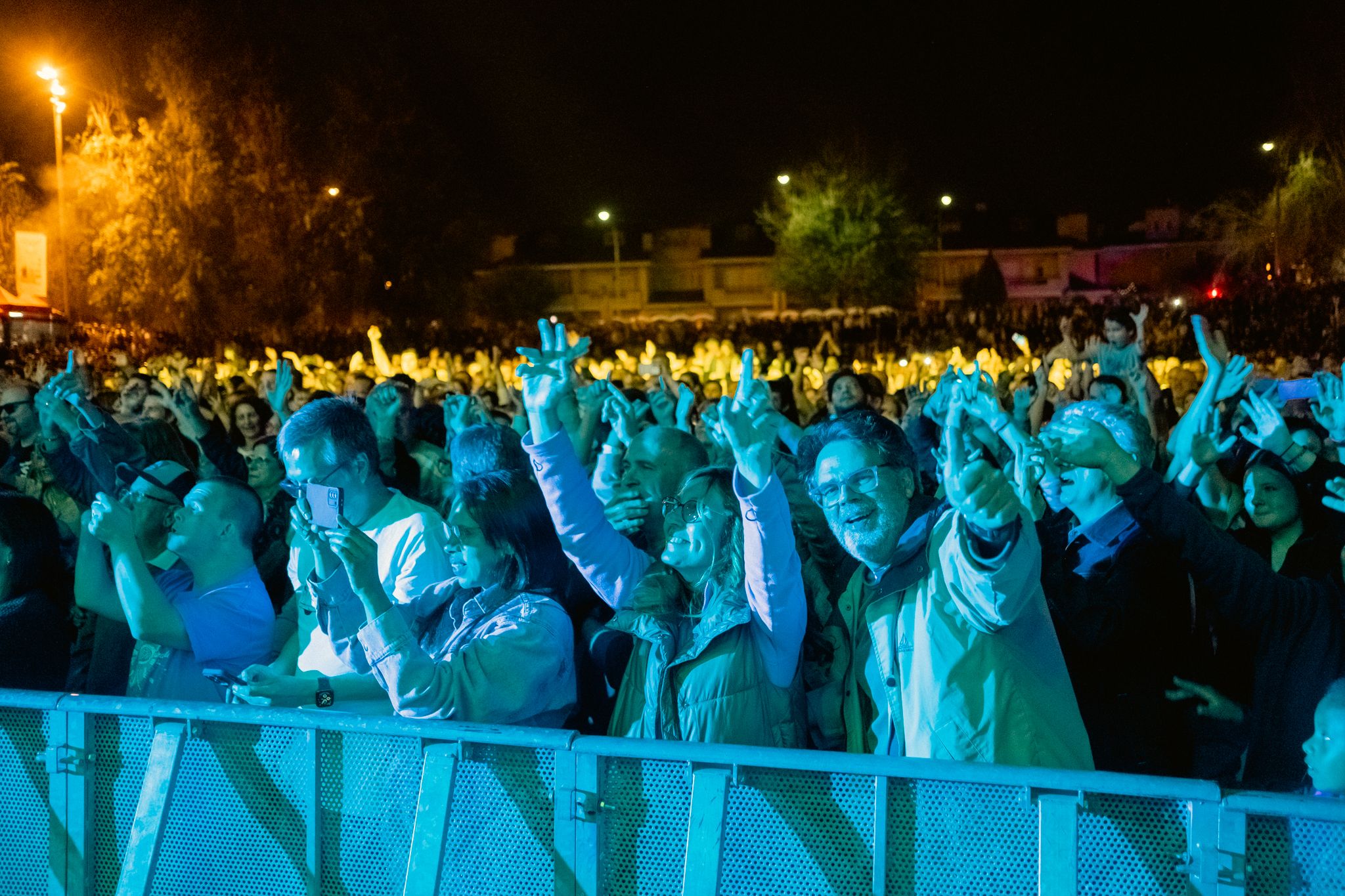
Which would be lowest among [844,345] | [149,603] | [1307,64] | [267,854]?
[267,854]

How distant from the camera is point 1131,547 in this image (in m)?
3.84

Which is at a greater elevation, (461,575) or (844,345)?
(844,345)

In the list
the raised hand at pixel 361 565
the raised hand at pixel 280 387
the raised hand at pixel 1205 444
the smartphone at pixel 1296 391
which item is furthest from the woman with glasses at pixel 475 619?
the smartphone at pixel 1296 391

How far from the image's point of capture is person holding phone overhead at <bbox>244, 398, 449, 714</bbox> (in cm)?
368

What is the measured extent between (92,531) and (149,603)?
270 mm

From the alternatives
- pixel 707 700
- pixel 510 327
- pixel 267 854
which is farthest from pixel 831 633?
pixel 510 327

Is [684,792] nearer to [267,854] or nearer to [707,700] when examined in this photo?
[707,700]

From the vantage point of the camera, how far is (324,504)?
325 centimetres

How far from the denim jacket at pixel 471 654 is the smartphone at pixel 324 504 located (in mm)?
147

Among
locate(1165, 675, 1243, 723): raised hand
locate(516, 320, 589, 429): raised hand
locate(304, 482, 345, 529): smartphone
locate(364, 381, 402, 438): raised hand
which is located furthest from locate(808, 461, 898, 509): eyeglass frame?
locate(364, 381, 402, 438): raised hand

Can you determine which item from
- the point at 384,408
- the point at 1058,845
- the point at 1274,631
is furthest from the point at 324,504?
the point at 384,408

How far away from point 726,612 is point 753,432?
51cm

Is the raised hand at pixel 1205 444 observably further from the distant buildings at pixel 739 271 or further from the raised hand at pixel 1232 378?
the distant buildings at pixel 739 271

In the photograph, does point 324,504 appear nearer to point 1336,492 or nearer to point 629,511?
point 629,511
